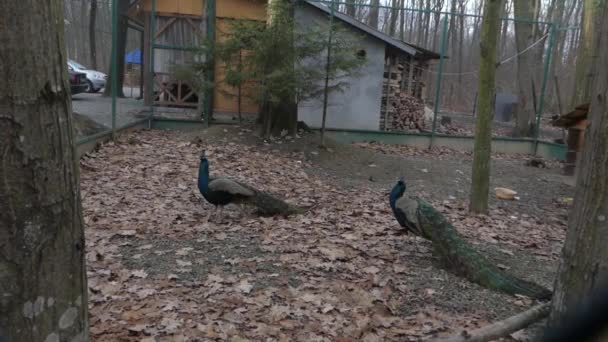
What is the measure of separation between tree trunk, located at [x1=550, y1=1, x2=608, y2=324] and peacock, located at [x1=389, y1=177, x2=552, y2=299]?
1396 millimetres

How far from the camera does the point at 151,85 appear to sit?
10.8 m

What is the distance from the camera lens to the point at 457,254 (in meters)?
3.92

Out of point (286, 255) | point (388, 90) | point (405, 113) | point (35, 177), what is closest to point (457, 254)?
point (286, 255)

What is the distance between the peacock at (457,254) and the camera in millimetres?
3586

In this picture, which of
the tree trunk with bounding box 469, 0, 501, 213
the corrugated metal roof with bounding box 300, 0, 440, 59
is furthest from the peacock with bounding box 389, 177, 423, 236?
the corrugated metal roof with bounding box 300, 0, 440, 59

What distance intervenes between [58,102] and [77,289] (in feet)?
1.84

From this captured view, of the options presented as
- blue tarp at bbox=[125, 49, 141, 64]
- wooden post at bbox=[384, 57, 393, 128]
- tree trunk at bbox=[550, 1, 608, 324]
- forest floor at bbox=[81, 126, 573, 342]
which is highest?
blue tarp at bbox=[125, 49, 141, 64]

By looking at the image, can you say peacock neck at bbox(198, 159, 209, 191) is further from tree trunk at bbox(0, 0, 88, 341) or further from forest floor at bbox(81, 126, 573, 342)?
tree trunk at bbox(0, 0, 88, 341)

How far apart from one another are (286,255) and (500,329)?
7.06 ft

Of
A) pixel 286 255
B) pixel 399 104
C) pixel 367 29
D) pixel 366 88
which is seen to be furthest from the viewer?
pixel 399 104

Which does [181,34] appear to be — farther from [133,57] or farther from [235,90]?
[133,57]

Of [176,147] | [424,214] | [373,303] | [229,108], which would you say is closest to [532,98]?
[229,108]

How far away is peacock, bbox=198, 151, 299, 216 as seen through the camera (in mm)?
5316

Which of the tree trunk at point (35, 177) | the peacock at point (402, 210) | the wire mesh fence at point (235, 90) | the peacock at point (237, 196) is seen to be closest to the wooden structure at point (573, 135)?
the wire mesh fence at point (235, 90)
